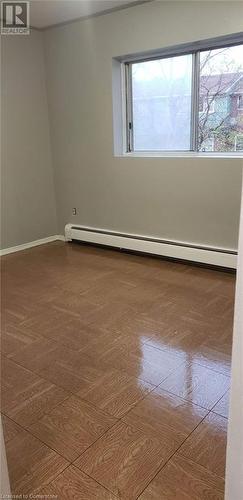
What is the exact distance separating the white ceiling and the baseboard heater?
2269 millimetres

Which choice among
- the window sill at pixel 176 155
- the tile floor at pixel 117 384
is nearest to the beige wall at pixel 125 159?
the window sill at pixel 176 155

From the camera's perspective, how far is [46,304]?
9.43 ft

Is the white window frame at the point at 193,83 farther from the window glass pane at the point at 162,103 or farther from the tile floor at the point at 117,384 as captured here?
the tile floor at the point at 117,384

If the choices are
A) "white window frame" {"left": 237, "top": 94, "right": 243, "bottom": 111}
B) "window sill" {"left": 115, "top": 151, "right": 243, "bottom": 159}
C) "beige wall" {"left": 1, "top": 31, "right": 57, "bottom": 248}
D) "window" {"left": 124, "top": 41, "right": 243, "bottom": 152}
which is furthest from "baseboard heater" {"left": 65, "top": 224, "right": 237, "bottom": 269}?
"white window frame" {"left": 237, "top": 94, "right": 243, "bottom": 111}

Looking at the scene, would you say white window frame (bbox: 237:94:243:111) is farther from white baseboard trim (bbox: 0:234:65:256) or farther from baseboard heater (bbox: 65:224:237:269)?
white baseboard trim (bbox: 0:234:65:256)

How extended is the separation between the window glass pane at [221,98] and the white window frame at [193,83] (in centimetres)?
4

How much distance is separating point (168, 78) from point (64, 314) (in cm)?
251

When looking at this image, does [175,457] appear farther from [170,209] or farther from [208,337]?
[170,209]

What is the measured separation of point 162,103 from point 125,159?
679mm

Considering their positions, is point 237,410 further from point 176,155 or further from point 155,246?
point 176,155

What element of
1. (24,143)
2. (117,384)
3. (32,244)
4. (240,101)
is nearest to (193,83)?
(240,101)

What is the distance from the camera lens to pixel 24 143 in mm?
4266

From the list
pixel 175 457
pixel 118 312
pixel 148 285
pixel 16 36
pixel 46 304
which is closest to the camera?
pixel 175 457

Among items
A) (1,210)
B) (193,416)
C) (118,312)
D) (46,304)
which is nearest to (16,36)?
(1,210)
